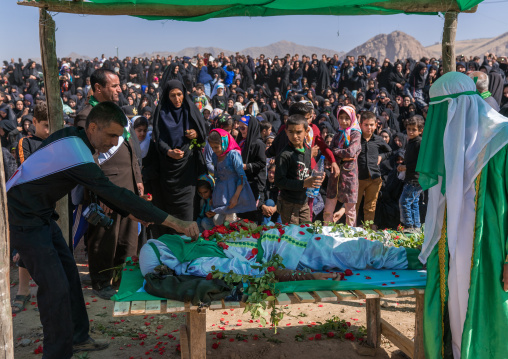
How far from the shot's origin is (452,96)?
312cm

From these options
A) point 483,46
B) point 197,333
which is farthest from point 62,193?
point 483,46

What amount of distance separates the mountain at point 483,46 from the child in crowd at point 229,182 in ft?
236

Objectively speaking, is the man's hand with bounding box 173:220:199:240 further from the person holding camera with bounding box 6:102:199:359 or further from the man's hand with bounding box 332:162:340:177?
the man's hand with bounding box 332:162:340:177

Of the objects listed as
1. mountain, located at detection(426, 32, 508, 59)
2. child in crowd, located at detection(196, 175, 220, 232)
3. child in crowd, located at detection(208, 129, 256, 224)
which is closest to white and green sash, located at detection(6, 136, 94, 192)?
child in crowd, located at detection(208, 129, 256, 224)

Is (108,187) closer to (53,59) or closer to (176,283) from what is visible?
(176,283)

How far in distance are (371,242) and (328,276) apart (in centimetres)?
59

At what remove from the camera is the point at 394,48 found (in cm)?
8081

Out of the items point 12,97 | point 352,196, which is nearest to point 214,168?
point 352,196

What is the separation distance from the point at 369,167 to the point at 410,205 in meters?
0.74

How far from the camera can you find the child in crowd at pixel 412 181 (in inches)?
244

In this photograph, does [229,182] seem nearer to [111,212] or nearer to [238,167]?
[238,167]

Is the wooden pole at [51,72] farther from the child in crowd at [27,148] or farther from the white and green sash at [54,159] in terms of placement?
the white and green sash at [54,159]

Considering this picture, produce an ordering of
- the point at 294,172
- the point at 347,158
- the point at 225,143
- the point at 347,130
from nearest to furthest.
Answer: the point at 294,172 → the point at 225,143 → the point at 347,158 → the point at 347,130

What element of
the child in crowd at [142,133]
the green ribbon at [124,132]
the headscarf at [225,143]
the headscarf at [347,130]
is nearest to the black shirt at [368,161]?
the headscarf at [347,130]
